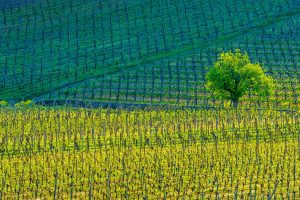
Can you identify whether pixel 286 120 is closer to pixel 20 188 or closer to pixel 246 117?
pixel 246 117

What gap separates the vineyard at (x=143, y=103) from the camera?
5650 centimetres

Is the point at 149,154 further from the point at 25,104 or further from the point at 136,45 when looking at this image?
the point at 136,45

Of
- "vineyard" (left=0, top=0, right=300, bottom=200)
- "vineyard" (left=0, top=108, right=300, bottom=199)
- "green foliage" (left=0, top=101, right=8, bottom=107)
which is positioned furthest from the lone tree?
"green foliage" (left=0, top=101, right=8, bottom=107)

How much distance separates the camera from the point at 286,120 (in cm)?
7312

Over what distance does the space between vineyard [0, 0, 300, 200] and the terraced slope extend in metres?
0.15

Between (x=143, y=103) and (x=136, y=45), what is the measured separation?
61.9 ft

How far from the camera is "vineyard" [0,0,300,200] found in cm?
5650

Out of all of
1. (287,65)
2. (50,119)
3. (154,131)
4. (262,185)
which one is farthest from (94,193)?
(287,65)

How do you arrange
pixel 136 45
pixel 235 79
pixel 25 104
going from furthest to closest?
pixel 136 45, pixel 25 104, pixel 235 79

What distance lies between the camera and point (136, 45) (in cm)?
10638

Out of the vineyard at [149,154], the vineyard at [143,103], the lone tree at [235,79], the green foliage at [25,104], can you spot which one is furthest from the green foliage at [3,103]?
the lone tree at [235,79]

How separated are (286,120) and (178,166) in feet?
55.5

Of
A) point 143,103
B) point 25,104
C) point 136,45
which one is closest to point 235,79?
point 143,103

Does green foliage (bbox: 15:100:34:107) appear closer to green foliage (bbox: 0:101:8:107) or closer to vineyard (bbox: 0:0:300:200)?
vineyard (bbox: 0:0:300:200)
